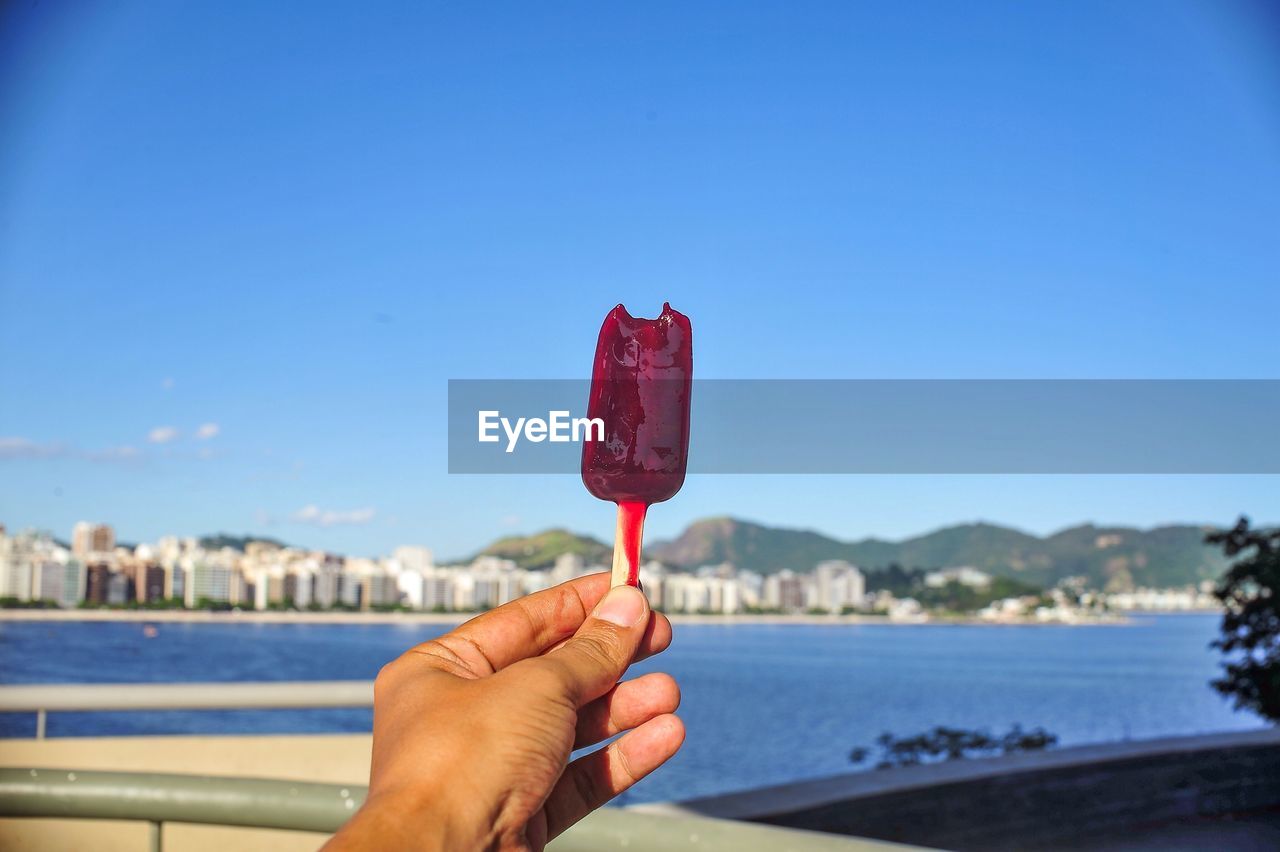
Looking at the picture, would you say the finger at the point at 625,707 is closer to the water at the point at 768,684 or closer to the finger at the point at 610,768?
the finger at the point at 610,768

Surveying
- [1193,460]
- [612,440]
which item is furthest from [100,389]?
[612,440]

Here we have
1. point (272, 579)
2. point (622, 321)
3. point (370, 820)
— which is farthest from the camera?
point (272, 579)

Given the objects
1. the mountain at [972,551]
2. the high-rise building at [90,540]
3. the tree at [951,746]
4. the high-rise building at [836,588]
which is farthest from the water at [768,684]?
the tree at [951,746]

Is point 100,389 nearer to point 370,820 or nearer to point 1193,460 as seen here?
point 1193,460

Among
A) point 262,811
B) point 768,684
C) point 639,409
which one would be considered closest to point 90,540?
point 768,684

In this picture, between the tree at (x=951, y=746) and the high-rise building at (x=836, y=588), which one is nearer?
the tree at (x=951, y=746)

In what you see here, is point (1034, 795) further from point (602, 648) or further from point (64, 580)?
point (64, 580)
